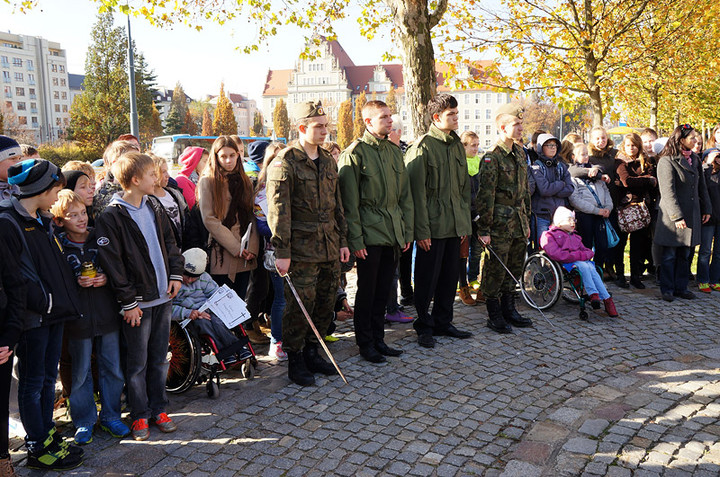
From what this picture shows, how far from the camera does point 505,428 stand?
4164 millimetres

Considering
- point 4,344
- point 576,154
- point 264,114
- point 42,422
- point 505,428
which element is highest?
point 264,114

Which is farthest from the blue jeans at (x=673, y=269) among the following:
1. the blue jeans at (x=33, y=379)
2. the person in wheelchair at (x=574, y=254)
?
the blue jeans at (x=33, y=379)

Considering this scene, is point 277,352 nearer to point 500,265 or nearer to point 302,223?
point 302,223

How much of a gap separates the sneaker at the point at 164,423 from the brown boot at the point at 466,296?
13.9 ft

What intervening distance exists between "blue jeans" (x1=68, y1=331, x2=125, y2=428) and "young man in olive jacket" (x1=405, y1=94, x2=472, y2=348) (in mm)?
2803

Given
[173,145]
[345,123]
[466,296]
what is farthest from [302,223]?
[345,123]

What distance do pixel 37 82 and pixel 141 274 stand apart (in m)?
113

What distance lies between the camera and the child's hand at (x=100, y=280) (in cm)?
389

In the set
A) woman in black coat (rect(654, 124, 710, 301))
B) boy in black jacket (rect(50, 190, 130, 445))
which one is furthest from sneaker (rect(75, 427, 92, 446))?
woman in black coat (rect(654, 124, 710, 301))

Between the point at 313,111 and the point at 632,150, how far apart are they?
17.4ft

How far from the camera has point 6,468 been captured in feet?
11.1

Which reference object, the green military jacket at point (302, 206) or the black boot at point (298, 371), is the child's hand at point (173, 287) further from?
the black boot at point (298, 371)

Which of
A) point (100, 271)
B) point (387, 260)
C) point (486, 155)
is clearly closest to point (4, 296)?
point (100, 271)

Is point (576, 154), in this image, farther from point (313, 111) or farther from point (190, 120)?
point (190, 120)
